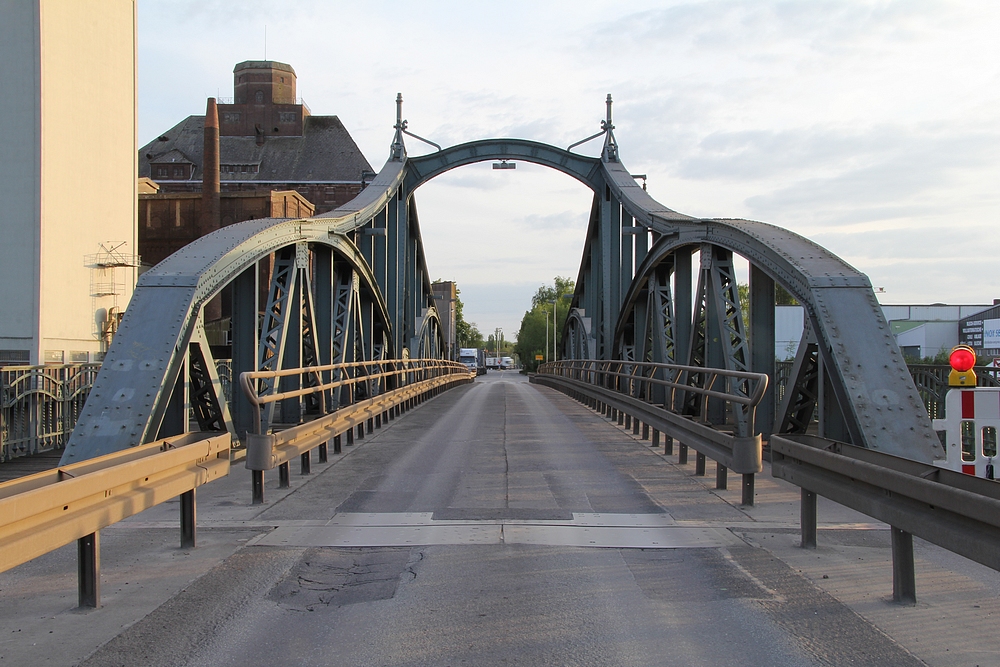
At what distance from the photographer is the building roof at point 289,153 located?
73.2 m

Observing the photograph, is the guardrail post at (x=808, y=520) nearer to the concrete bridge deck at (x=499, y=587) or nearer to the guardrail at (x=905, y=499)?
the guardrail at (x=905, y=499)

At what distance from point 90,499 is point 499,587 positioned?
7.47 feet

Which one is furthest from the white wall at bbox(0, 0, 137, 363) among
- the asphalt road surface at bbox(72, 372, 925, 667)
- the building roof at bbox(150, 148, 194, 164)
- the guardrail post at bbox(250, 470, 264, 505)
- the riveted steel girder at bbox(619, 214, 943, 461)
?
the building roof at bbox(150, 148, 194, 164)

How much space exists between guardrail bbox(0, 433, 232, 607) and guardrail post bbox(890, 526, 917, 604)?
428 cm

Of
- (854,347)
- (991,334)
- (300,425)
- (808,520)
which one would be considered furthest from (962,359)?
(991,334)

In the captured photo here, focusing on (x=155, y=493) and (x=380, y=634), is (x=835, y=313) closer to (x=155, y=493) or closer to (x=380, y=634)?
(x=380, y=634)

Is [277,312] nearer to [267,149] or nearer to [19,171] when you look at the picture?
[19,171]

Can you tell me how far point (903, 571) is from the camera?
451 cm

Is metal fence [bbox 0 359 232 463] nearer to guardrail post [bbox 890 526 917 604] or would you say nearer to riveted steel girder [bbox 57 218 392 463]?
riveted steel girder [bbox 57 218 392 463]

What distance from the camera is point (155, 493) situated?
16.7ft

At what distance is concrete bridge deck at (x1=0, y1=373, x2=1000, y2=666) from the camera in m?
3.87

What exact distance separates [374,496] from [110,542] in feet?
7.79

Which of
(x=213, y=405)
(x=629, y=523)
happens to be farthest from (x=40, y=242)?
(x=629, y=523)

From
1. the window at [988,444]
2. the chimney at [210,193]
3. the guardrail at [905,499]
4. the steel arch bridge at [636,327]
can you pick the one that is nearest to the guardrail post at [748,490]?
the steel arch bridge at [636,327]
